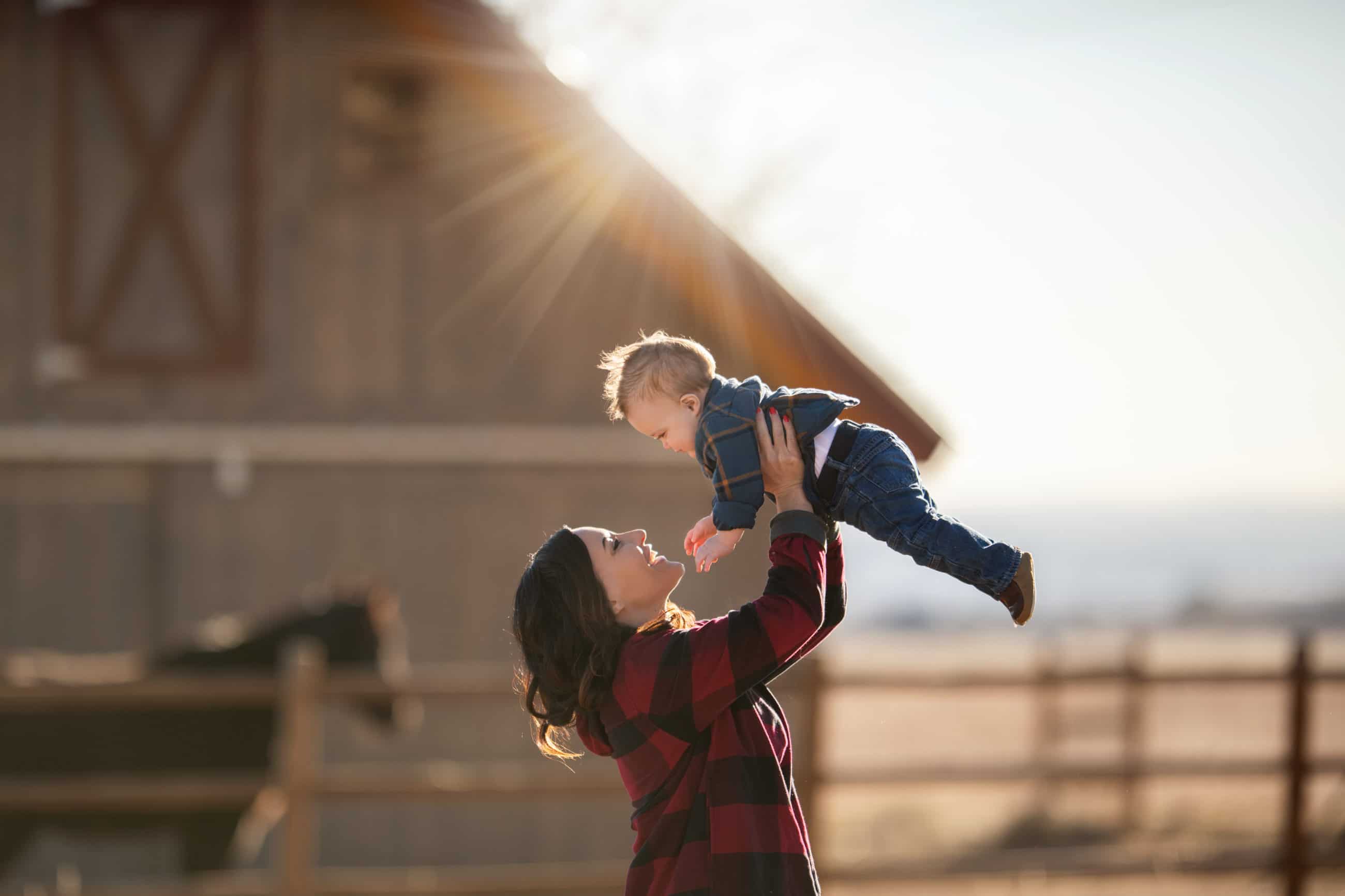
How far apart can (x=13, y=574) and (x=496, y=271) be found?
3.57m

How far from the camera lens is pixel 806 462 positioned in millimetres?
1932

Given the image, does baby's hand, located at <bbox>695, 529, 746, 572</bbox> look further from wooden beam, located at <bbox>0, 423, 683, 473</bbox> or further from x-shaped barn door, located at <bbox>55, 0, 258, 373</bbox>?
x-shaped barn door, located at <bbox>55, 0, 258, 373</bbox>

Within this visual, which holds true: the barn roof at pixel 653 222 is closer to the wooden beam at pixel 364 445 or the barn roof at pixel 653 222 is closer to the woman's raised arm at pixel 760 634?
the wooden beam at pixel 364 445

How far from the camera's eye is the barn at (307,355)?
7.80 meters

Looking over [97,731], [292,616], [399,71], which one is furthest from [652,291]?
[97,731]

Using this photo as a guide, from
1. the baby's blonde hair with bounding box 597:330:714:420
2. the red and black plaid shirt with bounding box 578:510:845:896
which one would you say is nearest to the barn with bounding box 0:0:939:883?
the baby's blonde hair with bounding box 597:330:714:420

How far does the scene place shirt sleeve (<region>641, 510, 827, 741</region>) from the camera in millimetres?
1773

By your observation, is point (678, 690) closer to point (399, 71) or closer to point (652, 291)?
point (652, 291)

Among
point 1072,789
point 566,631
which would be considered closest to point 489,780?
point 566,631

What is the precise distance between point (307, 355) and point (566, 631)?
6497mm

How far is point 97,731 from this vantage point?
6332mm

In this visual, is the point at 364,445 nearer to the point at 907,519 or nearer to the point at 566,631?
the point at 566,631

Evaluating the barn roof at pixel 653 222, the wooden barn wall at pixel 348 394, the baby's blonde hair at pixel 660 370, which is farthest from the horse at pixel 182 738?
the baby's blonde hair at pixel 660 370

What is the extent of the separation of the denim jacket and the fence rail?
3801 millimetres
